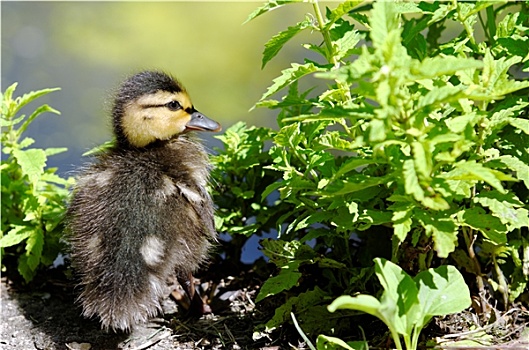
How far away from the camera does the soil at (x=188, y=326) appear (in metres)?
1.88

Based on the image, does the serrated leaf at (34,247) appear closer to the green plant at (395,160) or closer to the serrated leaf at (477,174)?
the green plant at (395,160)

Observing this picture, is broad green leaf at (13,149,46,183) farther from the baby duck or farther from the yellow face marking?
the yellow face marking

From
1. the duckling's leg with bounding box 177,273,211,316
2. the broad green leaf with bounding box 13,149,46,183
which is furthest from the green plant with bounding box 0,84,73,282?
the duckling's leg with bounding box 177,273,211,316

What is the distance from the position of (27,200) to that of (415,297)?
1.37m

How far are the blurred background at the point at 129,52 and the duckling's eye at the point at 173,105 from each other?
1104mm

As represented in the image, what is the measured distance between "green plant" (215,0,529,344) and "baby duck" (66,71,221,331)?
229mm

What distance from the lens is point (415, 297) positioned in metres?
1.53

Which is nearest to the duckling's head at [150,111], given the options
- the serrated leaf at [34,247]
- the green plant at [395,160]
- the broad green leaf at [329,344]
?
the green plant at [395,160]

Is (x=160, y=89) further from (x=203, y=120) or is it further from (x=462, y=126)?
(x=462, y=126)

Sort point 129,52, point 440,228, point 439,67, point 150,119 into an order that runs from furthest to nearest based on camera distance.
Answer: point 129,52, point 150,119, point 440,228, point 439,67

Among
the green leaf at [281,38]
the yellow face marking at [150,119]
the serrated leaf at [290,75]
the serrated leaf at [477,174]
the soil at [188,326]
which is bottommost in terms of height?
the soil at [188,326]

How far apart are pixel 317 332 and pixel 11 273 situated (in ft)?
3.95

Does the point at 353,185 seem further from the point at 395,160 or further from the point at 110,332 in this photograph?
the point at 110,332

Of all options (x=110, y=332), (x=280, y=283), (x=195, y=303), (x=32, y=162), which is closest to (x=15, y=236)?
(x=32, y=162)
